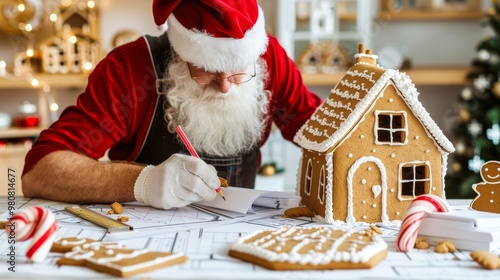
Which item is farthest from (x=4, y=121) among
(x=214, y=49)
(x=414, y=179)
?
(x=414, y=179)

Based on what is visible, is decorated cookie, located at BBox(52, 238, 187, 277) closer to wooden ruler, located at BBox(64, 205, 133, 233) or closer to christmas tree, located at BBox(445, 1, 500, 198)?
wooden ruler, located at BBox(64, 205, 133, 233)

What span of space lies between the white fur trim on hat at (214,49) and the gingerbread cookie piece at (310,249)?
61 centimetres

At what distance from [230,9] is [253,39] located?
16 centimetres

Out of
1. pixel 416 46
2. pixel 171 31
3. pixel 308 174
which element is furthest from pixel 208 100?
pixel 416 46

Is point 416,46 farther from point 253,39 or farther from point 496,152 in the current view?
point 253,39

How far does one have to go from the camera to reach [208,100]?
70.2 inches

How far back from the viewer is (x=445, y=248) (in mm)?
1130

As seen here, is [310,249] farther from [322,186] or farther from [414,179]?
[414,179]

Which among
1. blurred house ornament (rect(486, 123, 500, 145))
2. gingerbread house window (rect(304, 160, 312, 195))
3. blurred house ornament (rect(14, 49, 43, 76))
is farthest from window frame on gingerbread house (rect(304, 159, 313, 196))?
blurred house ornament (rect(14, 49, 43, 76))

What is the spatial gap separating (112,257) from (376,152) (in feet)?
2.10

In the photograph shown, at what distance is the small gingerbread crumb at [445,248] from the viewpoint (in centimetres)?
113

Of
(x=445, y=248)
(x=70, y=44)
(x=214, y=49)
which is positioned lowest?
(x=445, y=248)

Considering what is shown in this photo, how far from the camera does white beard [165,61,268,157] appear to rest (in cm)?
179

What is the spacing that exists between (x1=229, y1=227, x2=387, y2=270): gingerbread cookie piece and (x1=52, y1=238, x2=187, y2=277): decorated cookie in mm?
132
